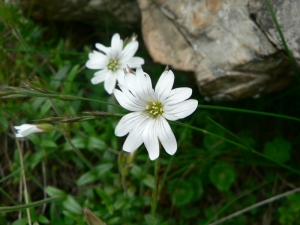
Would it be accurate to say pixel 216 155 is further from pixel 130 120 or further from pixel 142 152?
pixel 130 120

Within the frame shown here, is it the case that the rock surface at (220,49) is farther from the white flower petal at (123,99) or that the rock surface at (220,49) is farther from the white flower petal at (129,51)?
the white flower petal at (123,99)

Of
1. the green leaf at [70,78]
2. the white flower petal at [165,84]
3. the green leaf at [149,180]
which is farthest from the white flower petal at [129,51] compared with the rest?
the green leaf at [149,180]

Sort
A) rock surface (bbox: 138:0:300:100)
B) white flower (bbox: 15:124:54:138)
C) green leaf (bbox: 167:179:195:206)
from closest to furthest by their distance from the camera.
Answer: white flower (bbox: 15:124:54:138) → rock surface (bbox: 138:0:300:100) → green leaf (bbox: 167:179:195:206)

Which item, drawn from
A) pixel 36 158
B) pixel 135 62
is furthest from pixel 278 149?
pixel 36 158

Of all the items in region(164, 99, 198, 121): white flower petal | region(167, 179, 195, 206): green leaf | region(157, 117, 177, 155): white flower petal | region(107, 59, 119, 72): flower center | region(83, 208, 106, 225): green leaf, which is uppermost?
region(107, 59, 119, 72): flower center

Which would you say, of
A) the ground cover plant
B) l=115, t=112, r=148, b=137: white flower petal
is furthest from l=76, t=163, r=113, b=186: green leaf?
l=115, t=112, r=148, b=137: white flower petal

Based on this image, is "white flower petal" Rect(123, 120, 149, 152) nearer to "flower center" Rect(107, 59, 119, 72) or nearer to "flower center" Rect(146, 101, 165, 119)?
"flower center" Rect(146, 101, 165, 119)
